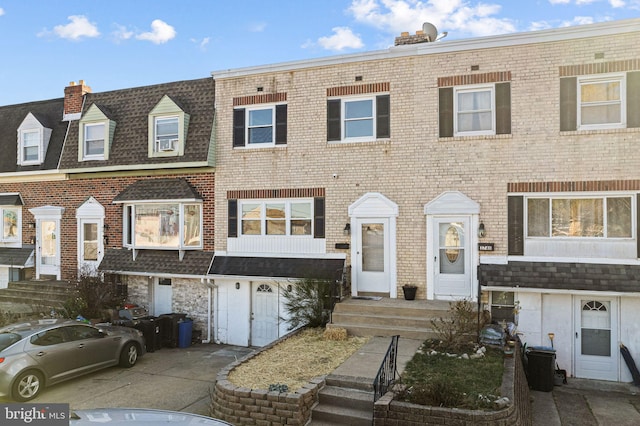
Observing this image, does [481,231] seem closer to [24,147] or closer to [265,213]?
[265,213]

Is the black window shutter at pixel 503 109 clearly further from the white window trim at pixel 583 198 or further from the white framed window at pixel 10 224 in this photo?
the white framed window at pixel 10 224

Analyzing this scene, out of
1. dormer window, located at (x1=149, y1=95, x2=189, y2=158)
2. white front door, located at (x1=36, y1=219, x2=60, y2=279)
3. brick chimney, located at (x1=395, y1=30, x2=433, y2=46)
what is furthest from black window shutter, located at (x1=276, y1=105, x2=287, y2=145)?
white front door, located at (x1=36, y1=219, x2=60, y2=279)

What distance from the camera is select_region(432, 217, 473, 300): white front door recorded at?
519 inches

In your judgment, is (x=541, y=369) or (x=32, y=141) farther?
(x=32, y=141)

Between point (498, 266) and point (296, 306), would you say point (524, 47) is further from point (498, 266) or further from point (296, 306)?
point (296, 306)

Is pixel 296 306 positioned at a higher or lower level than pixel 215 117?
lower

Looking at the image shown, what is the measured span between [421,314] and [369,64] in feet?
25.0

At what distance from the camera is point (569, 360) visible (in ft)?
40.3

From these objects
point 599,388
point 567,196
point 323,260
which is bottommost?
point 599,388

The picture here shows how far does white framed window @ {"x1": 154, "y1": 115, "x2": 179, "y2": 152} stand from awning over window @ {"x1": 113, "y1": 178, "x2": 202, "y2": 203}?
1158 mm

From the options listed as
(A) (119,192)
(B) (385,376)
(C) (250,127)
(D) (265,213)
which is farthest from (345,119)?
(A) (119,192)

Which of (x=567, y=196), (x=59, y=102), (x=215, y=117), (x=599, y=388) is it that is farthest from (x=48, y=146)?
A: (x=599, y=388)

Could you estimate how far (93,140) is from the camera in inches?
688

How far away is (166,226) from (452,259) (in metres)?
9.73
